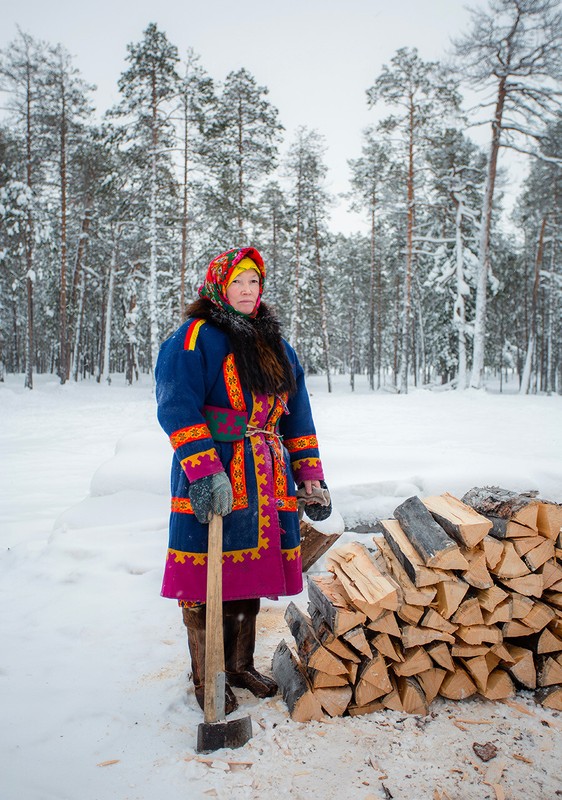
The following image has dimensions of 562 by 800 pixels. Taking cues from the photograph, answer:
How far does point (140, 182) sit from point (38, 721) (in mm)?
18694

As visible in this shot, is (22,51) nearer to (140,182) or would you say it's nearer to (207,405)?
(140,182)

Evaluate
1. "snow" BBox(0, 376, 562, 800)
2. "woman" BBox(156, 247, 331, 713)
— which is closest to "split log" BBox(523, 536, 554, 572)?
"snow" BBox(0, 376, 562, 800)

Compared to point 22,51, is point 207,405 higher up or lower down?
lower down

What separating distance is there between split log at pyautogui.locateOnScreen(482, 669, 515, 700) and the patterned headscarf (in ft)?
7.89

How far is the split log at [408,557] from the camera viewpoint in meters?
2.34

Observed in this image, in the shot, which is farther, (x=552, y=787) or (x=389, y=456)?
(x=389, y=456)

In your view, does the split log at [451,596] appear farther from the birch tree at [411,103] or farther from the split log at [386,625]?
the birch tree at [411,103]

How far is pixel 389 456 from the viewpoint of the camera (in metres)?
5.76

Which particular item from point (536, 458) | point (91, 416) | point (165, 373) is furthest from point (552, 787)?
point (91, 416)

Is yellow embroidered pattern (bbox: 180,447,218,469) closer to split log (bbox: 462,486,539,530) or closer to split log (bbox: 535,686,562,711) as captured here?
split log (bbox: 462,486,539,530)

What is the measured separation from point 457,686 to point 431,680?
155mm

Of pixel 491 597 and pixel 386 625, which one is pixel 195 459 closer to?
pixel 386 625

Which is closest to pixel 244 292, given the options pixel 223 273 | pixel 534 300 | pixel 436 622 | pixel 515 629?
pixel 223 273

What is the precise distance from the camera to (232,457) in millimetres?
2361
